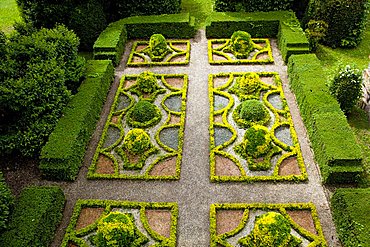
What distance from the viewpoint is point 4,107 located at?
1509cm

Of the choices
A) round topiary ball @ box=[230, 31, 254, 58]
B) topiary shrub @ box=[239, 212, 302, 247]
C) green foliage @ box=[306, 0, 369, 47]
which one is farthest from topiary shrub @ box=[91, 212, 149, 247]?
green foliage @ box=[306, 0, 369, 47]

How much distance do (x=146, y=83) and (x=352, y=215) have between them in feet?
A: 36.6

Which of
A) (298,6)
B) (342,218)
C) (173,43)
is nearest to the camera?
(342,218)

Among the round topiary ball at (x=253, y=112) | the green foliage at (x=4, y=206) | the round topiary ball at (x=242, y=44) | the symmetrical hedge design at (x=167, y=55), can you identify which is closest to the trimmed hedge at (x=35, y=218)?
→ the green foliage at (x=4, y=206)

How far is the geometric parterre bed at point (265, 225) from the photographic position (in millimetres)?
11781

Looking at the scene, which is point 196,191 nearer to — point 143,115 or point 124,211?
point 124,211

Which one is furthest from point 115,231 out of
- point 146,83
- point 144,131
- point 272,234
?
point 146,83

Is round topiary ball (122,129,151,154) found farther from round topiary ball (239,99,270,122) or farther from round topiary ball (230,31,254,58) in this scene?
round topiary ball (230,31,254,58)


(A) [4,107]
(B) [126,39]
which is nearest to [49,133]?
(A) [4,107]

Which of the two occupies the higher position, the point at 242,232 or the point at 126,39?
the point at 126,39

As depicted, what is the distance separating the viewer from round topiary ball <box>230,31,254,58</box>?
2142 cm

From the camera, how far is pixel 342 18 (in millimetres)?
21922

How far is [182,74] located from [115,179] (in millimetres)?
7685

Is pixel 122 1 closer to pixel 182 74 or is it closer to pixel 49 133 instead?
pixel 182 74
